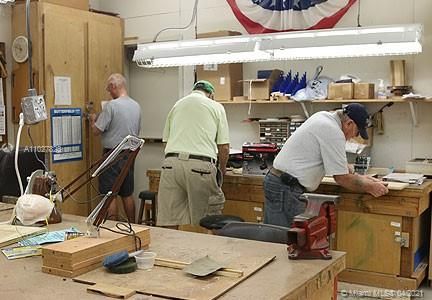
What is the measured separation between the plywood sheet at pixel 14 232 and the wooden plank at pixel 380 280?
8.40 ft

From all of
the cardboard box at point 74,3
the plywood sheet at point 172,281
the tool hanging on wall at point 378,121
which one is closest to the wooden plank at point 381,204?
the tool hanging on wall at point 378,121

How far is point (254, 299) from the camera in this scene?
1.59m

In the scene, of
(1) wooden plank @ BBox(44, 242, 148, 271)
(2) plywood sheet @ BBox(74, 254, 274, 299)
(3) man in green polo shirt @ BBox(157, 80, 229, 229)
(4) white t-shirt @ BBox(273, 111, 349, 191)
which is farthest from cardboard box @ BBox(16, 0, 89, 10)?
(2) plywood sheet @ BBox(74, 254, 274, 299)

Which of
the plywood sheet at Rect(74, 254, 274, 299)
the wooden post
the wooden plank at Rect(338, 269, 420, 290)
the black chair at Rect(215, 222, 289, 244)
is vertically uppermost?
the wooden post

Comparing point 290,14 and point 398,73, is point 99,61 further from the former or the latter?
point 398,73

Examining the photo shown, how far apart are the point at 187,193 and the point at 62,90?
6.16ft

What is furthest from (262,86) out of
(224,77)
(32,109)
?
(32,109)

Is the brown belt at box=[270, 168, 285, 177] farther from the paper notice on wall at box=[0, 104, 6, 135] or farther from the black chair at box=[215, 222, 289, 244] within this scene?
the paper notice on wall at box=[0, 104, 6, 135]

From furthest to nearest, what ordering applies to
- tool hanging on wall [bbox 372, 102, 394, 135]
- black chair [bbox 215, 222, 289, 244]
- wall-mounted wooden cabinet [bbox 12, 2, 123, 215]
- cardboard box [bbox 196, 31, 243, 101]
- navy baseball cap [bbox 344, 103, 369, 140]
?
cardboard box [bbox 196, 31, 243, 101], wall-mounted wooden cabinet [bbox 12, 2, 123, 215], tool hanging on wall [bbox 372, 102, 394, 135], navy baseball cap [bbox 344, 103, 369, 140], black chair [bbox 215, 222, 289, 244]

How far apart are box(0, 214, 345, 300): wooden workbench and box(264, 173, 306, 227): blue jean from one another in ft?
3.88

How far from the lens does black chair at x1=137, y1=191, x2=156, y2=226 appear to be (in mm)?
4918

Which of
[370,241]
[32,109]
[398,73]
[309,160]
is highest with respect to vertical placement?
[398,73]

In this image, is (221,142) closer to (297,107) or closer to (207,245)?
(297,107)

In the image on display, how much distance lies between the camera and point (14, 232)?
232cm
